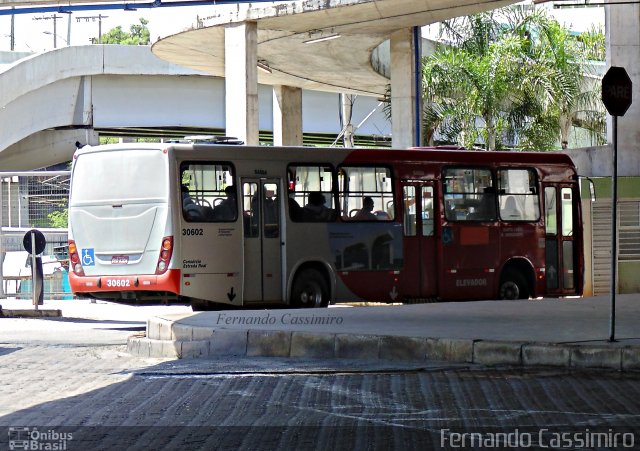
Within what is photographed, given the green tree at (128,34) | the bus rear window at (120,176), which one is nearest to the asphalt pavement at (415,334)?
the bus rear window at (120,176)

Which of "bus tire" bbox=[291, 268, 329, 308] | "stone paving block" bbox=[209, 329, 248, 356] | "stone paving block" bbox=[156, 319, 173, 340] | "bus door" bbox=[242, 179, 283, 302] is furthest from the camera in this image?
"bus tire" bbox=[291, 268, 329, 308]

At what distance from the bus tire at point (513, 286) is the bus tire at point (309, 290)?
4142mm

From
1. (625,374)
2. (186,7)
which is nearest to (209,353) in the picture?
(625,374)

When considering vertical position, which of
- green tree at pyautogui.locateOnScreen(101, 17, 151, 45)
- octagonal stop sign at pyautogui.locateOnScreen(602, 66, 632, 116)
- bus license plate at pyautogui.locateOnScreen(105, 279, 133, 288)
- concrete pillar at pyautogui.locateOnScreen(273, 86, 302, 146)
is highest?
green tree at pyautogui.locateOnScreen(101, 17, 151, 45)

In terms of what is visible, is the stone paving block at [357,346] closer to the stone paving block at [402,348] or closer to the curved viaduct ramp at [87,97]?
the stone paving block at [402,348]

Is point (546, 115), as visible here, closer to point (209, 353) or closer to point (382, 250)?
point (382, 250)

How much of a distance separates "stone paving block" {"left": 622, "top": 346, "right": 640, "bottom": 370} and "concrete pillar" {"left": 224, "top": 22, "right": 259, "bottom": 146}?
19846 millimetres

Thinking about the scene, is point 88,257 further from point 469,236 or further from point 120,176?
point 469,236

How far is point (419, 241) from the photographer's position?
21.8 metres

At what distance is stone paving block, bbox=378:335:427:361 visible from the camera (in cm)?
1283

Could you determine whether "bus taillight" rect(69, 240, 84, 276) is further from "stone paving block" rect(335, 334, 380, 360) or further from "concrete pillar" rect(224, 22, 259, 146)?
"concrete pillar" rect(224, 22, 259, 146)

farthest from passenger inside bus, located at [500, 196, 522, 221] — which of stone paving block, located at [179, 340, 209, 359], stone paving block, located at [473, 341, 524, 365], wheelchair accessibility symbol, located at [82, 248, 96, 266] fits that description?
stone paving block, located at [473, 341, 524, 365]

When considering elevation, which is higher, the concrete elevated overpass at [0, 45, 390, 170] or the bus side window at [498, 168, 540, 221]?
the concrete elevated overpass at [0, 45, 390, 170]

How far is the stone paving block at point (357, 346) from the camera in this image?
516 inches
